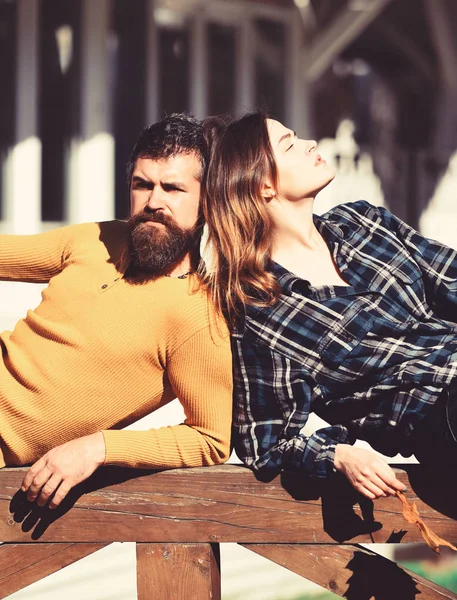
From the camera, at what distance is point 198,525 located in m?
2.37

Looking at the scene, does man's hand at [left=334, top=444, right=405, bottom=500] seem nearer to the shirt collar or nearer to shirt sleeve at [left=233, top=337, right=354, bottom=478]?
shirt sleeve at [left=233, top=337, right=354, bottom=478]

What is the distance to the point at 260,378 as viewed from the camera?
2.40m

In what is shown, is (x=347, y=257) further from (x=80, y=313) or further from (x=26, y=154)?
(x=26, y=154)

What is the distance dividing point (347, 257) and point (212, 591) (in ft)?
3.27

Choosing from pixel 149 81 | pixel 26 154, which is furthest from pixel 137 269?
pixel 149 81

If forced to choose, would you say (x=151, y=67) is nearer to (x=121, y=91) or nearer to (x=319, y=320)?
(x=121, y=91)

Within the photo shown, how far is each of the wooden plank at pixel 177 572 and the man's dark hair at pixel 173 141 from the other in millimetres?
1021

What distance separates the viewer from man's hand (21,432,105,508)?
2.28m

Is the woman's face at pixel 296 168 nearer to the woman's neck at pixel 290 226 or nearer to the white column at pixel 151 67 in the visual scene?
the woman's neck at pixel 290 226

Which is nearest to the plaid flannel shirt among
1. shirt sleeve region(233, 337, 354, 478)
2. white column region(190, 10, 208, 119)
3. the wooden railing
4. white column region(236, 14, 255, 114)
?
shirt sleeve region(233, 337, 354, 478)

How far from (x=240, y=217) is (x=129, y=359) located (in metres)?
0.52

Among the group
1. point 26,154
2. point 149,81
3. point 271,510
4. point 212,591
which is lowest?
point 212,591

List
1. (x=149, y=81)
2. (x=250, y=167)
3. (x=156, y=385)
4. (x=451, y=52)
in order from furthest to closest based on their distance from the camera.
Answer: (x=451, y=52) → (x=149, y=81) → (x=250, y=167) → (x=156, y=385)

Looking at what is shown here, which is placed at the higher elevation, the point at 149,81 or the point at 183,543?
the point at 149,81
